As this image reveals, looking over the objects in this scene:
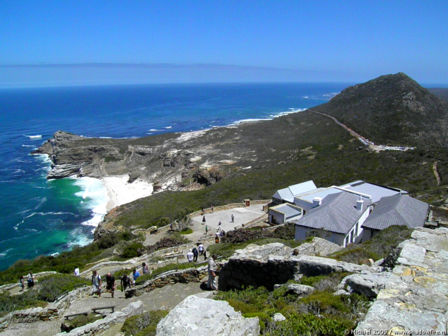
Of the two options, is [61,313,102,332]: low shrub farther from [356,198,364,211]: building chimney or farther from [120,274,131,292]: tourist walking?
[356,198,364,211]: building chimney

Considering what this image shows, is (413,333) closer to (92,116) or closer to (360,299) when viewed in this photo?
(360,299)

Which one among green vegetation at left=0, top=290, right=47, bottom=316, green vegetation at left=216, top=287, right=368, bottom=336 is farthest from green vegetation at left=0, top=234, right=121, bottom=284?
green vegetation at left=216, top=287, right=368, bottom=336

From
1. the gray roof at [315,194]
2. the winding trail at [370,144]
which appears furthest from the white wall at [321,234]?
the winding trail at [370,144]

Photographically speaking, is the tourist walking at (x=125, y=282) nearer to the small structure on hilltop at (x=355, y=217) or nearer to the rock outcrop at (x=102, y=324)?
the rock outcrop at (x=102, y=324)

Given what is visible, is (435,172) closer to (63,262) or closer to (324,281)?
(324,281)

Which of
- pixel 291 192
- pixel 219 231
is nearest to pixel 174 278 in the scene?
pixel 219 231

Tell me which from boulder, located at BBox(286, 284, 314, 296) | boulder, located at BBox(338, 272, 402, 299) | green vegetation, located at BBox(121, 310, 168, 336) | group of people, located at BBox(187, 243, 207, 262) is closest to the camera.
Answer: boulder, located at BBox(338, 272, 402, 299)
